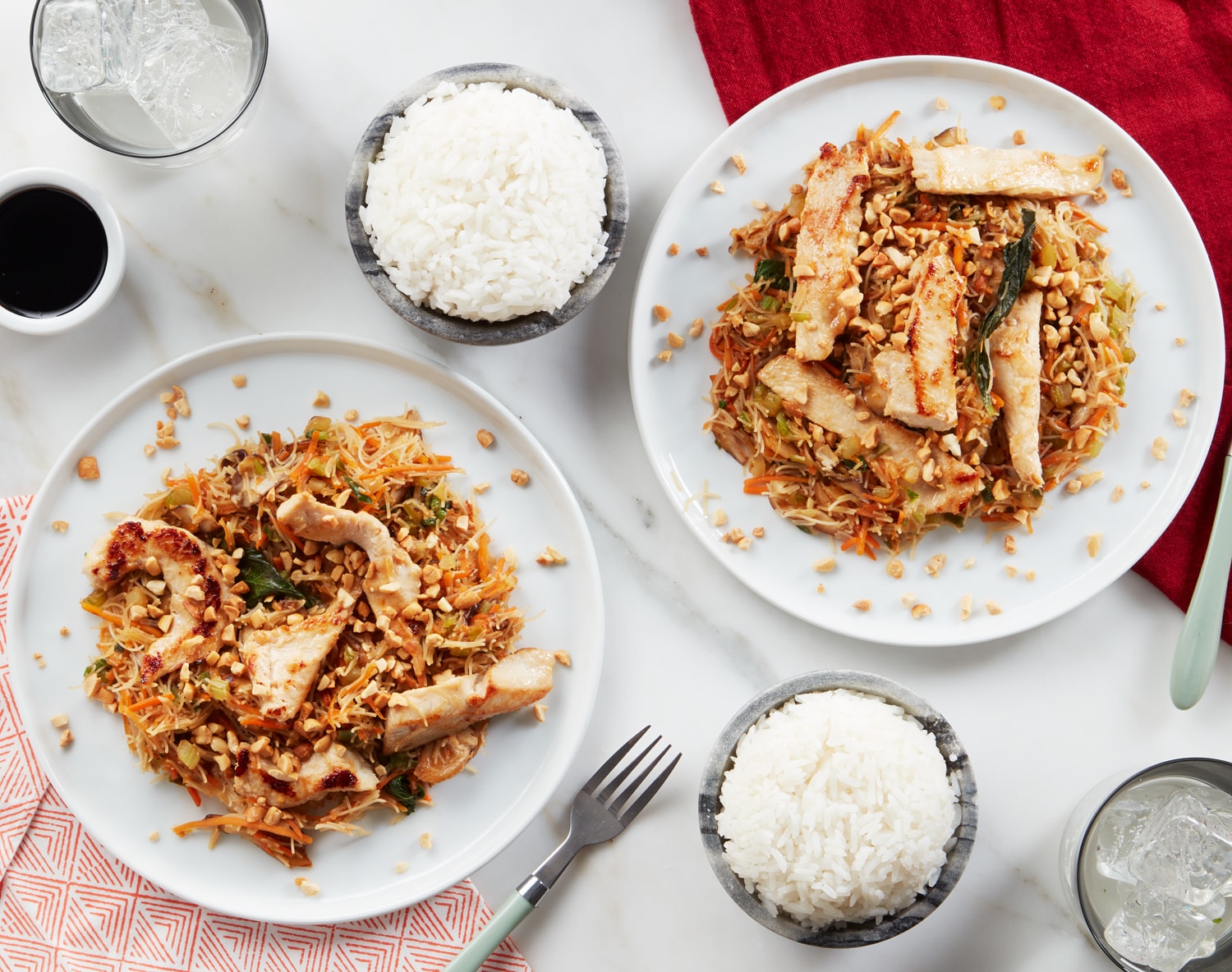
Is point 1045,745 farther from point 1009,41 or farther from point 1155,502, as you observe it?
point 1009,41

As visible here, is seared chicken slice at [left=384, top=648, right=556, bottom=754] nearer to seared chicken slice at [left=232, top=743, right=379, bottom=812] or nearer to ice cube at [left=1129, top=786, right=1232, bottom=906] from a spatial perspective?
seared chicken slice at [left=232, top=743, right=379, bottom=812]

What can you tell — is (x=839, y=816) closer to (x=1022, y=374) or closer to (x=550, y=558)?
(x=550, y=558)

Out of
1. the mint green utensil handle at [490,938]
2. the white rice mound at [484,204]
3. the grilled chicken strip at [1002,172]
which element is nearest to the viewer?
the white rice mound at [484,204]

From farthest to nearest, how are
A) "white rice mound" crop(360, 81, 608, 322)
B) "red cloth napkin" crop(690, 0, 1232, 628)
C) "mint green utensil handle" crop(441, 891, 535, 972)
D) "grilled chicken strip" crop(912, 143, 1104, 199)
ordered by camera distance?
"red cloth napkin" crop(690, 0, 1232, 628) < "mint green utensil handle" crop(441, 891, 535, 972) < "grilled chicken strip" crop(912, 143, 1104, 199) < "white rice mound" crop(360, 81, 608, 322)

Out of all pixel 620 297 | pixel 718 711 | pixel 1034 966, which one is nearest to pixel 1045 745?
pixel 1034 966

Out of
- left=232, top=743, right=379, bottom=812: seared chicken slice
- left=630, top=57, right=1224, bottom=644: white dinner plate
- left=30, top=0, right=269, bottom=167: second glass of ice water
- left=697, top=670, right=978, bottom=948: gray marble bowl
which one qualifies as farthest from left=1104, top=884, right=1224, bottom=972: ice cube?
left=30, top=0, right=269, bottom=167: second glass of ice water

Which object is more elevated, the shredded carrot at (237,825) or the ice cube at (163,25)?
the ice cube at (163,25)

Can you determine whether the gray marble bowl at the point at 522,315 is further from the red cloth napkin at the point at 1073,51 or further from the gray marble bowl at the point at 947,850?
the gray marble bowl at the point at 947,850

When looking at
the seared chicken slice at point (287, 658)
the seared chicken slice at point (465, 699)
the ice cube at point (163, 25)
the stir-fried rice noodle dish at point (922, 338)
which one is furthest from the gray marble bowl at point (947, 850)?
the ice cube at point (163, 25)
